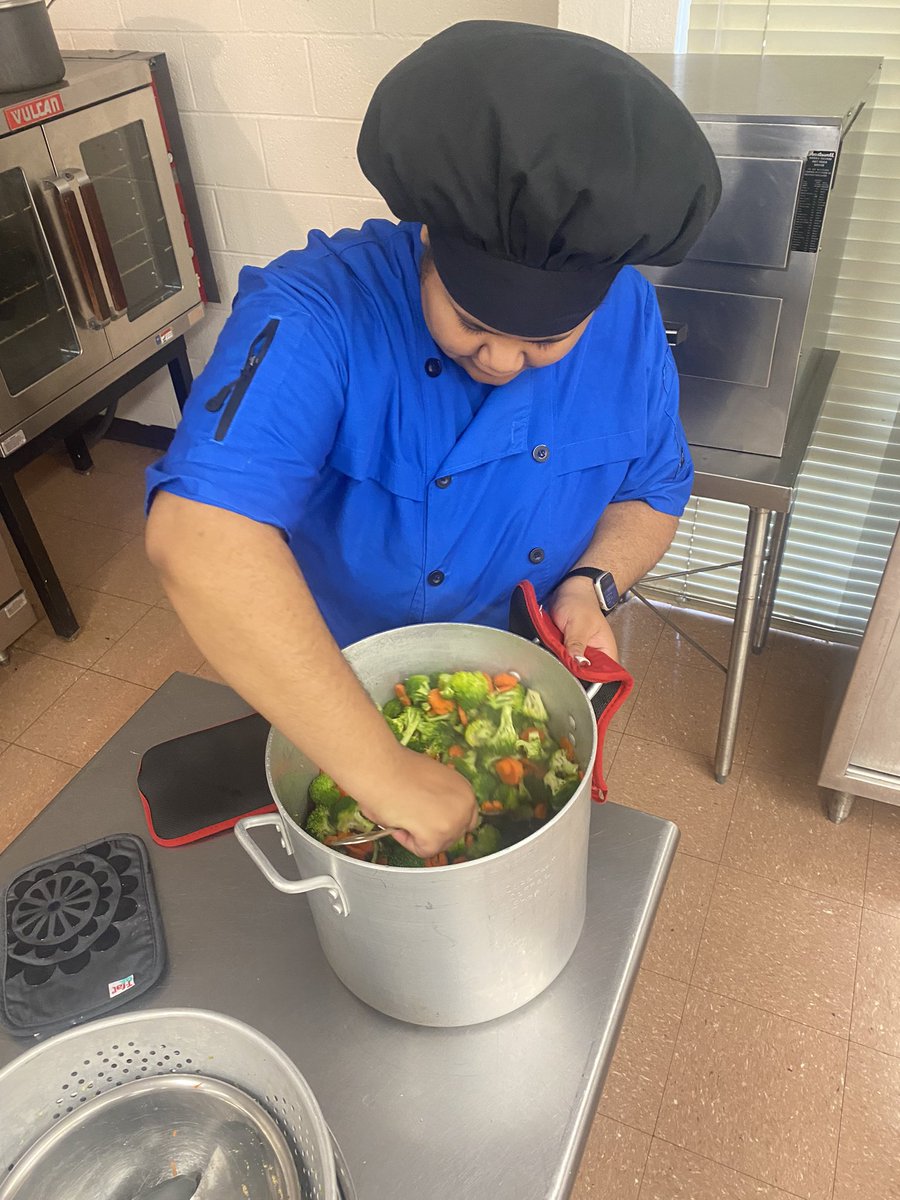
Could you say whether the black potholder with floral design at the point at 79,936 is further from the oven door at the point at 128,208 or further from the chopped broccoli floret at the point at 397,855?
the oven door at the point at 128,208

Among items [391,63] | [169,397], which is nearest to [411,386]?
[391,63]

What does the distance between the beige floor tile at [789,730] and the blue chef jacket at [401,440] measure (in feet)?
3.48

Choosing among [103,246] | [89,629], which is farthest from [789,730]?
[103,246]

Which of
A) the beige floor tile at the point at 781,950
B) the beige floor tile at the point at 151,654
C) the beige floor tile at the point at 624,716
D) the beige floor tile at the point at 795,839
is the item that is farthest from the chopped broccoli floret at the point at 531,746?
the beige floor tile at the point at 151,654

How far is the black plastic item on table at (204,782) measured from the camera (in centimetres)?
91

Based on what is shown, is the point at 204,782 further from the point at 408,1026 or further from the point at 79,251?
the point at 79,251

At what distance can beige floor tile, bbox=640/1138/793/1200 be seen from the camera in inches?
53.2

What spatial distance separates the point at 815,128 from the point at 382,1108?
49.2 inches

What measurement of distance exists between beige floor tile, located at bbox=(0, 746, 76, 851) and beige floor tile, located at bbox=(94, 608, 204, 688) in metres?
0.29

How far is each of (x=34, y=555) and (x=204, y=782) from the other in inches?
59.9

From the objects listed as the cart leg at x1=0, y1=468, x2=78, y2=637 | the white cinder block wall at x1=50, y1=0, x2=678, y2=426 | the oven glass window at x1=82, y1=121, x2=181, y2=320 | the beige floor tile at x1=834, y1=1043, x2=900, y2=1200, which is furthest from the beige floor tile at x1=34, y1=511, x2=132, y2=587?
the beige floor tile at x1=834, y1=1043, x2=900, y2=1200

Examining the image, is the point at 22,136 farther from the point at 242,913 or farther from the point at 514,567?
the point at 242,913

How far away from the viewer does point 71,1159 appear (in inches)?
24.6

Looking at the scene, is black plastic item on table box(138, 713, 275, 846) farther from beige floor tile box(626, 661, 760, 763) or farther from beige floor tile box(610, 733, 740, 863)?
beige floor tile box(626, 661, 760, 763)
